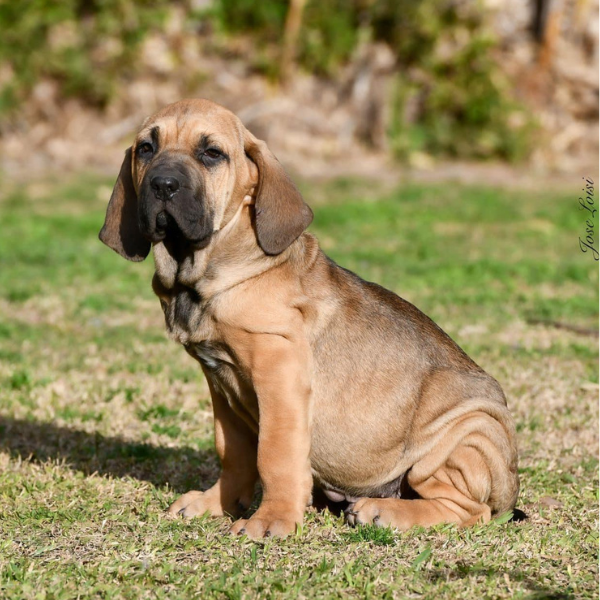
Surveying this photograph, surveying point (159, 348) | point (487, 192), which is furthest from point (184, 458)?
point (487, 192)

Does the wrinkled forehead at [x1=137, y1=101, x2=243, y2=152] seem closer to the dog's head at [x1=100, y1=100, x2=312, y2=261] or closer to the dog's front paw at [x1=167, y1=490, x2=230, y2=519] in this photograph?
the dog's head at [x1=100, y1=100, x2=312, y2=261]

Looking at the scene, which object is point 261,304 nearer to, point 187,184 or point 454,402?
point 187,184

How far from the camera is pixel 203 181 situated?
441 centimetres

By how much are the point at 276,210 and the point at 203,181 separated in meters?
0.36

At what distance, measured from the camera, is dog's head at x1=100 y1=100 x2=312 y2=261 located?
4324mm

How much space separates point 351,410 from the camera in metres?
4.62

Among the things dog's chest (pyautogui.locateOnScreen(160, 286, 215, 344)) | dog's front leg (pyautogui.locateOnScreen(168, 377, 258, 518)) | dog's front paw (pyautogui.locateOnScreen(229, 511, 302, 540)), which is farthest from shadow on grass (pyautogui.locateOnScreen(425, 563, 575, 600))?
dog's chest (pyautogui.locateOnScreen(160, 286, 215, 344))

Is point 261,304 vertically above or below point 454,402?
above

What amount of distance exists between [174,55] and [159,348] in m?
13.2

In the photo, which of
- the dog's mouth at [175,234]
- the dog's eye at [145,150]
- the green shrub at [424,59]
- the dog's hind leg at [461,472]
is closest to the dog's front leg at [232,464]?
the dog's hind leg at [461,472]

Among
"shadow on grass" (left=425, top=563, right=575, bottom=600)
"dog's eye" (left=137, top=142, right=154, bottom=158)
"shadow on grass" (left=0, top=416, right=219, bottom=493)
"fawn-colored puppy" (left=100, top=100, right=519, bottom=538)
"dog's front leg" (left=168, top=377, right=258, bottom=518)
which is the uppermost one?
"dog's eye" (left=137, top=142, right=154, bottom=158)

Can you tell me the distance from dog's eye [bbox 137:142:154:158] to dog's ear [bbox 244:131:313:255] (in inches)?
17.5

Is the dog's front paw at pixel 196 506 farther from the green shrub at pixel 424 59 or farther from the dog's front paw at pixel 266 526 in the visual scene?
the green shrub at pixel 424 59

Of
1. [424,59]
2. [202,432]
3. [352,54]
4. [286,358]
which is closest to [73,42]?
[352,54]
